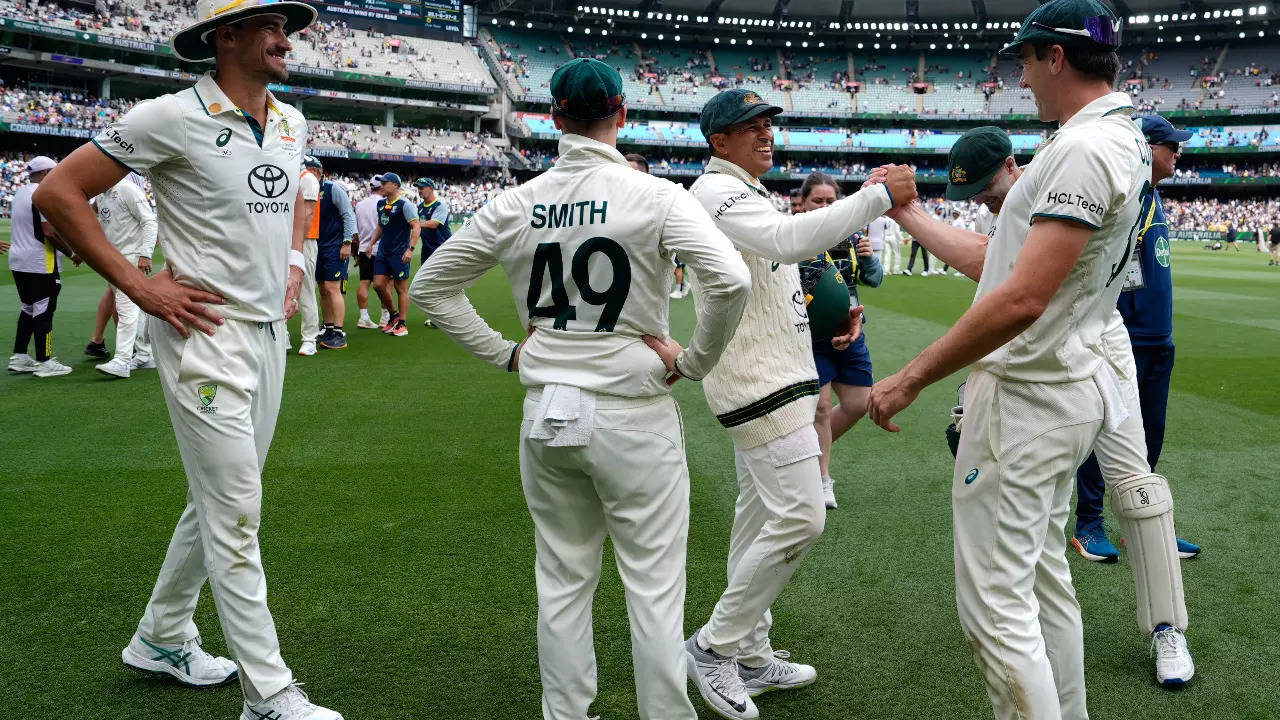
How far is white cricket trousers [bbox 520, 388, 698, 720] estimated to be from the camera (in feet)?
8.79

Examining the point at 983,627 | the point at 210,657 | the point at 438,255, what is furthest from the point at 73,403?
the point at 983,627

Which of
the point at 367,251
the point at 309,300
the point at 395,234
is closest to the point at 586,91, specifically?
the point at 309,300

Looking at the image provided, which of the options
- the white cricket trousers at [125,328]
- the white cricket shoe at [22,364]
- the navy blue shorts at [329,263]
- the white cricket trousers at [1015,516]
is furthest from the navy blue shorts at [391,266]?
the white cricket trousers at [1015,516]

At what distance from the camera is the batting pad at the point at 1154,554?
143 inches

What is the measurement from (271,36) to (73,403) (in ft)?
21.4

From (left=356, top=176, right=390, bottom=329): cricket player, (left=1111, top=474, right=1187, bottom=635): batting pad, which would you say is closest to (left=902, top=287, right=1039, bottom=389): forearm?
(left=1111, top=474, right=1187, bottom=635): batting pad

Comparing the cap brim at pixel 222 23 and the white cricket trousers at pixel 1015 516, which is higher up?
the cap brim at pixel 222 23

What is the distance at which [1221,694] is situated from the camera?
341 cm

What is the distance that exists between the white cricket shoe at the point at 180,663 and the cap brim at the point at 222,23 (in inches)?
90.0

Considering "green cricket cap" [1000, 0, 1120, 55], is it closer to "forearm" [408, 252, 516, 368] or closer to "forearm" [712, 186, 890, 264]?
"forearm" [712, 186, 890, 264]

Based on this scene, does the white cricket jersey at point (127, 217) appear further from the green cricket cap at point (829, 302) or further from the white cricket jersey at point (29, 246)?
the green cricket cap at point (829, 302)

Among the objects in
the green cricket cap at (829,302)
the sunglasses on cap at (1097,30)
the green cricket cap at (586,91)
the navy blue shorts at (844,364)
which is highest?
the sunglasses on cap at (1097,30)

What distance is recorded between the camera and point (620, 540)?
2.79 metres

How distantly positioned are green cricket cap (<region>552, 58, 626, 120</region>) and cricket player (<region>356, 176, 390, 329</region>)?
10669 millimetres
